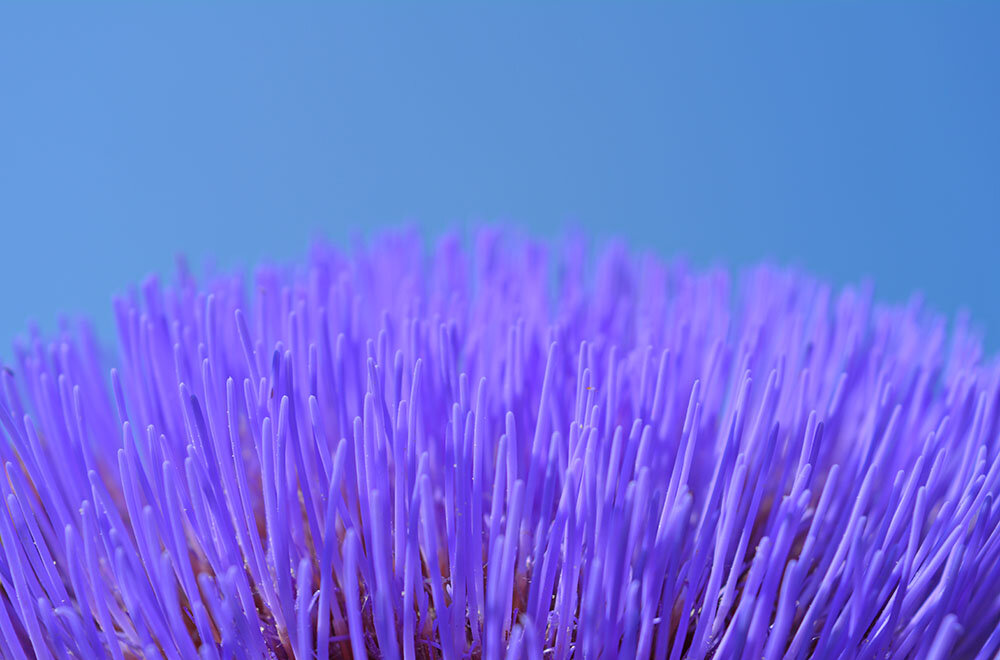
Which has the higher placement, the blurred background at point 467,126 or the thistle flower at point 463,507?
the blurred background at point 467,126

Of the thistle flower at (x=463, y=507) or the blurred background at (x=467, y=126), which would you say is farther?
the blurred background at (x=467, y=126)

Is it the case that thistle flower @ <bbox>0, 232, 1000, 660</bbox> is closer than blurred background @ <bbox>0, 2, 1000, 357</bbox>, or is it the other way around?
thistle flower @ <bbox>0, 232, 1000, 660</bbox>

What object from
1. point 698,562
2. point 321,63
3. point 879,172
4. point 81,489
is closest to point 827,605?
point 698,562

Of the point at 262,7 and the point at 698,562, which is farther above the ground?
the point at 262,7

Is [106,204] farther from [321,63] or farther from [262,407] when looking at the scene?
[262,407]
